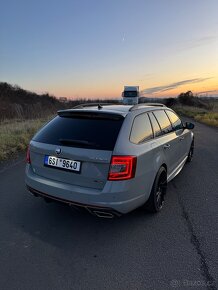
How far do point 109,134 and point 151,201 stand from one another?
4.08 feet

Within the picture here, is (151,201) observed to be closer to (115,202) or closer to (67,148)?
Answer: (115,202)

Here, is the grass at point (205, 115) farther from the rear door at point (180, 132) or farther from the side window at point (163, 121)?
the side window at point (163, 121)

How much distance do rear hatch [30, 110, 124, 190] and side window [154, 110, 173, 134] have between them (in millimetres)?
1285

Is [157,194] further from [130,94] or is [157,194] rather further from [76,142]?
[130,94]

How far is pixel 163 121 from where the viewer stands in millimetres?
5359

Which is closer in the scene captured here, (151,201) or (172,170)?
(151,201)

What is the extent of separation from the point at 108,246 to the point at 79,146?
1272 mm

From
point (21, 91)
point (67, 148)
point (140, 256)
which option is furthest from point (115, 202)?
point (21, 91)

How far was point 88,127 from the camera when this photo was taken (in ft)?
13.4

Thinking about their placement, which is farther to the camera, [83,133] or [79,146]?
[83,133]

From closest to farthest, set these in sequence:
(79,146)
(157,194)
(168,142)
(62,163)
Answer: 1. (79,146)
2. (62,163)
3. (157,194)
4. (168,142)

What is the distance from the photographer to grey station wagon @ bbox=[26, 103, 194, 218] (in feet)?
12.1

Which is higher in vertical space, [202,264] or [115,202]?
[115,202]

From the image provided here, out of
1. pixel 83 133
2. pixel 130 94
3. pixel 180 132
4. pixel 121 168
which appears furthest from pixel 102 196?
pixel 130 94
